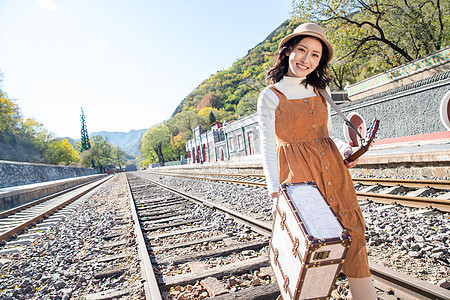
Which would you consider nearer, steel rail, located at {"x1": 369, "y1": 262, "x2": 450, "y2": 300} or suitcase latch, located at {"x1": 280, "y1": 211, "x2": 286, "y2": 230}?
suitcase latch, located at {"x1": 280, "y1": 211, "x2": 286, "y2": 230}

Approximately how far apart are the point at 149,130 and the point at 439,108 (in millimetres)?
Answer: 73625

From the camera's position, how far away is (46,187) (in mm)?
15766

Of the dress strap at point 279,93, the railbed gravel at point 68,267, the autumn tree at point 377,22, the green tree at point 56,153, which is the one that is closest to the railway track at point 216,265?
the railbed gravel at point 68,267

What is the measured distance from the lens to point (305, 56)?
5.80 feet

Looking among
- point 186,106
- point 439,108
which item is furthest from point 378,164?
point 186,106

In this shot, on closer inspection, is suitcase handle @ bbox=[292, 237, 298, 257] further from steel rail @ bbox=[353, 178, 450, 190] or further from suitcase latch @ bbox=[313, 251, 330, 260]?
steel rail @ bbox=[353, 178, 450, 190]

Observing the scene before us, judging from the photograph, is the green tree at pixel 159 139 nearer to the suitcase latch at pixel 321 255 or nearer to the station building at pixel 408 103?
the station building at pixel 408 103

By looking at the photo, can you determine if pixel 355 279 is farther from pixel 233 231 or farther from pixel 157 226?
pixel 157 226

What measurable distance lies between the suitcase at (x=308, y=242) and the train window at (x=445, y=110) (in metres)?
11.8

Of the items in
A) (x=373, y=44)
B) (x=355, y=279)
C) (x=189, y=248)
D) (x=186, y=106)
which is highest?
(x=186, y=106)

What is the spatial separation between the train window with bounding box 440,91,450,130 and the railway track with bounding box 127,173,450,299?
979cm

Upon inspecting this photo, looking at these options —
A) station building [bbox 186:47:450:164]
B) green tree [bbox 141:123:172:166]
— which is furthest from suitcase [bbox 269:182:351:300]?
green tree [bbox 141:123:172:166]

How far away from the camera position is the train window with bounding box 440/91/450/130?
1031cm

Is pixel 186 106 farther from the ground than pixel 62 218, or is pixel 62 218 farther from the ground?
pixel 186 106
